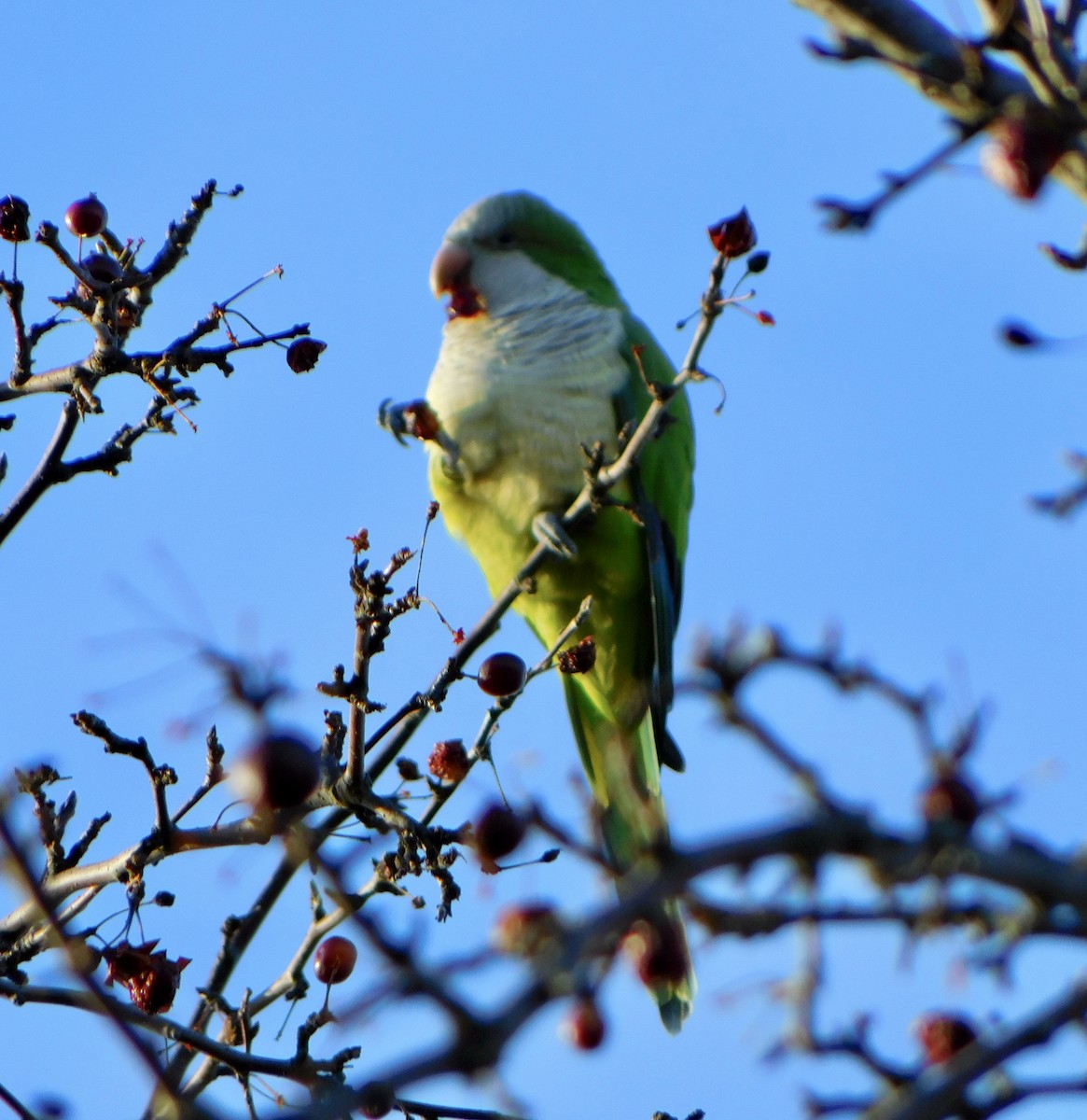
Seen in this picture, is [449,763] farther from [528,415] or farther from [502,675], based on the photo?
[528,415]

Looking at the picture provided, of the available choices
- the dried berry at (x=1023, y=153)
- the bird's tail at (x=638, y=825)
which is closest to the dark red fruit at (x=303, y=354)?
the bird's tail at (x=638, y=825)

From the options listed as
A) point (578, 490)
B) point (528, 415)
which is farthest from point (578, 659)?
point (528, 415)

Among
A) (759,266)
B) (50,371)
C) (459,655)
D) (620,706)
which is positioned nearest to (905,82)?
(759,266)

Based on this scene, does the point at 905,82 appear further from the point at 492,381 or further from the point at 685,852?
the point at 492,381

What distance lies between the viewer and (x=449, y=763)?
3738 millimetres

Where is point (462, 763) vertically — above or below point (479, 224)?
below

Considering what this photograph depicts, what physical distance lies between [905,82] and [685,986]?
116 inches

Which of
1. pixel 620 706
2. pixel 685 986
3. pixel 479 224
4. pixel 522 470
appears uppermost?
pixel 479 224

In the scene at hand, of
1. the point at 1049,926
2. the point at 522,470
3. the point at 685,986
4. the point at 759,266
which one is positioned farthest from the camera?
the point at 522,470

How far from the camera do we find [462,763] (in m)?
3.74

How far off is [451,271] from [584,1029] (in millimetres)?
4138

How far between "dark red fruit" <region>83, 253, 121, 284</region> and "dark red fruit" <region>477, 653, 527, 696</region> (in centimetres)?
144

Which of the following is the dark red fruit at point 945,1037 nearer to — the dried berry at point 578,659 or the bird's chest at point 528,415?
the dried berry at point 578,659

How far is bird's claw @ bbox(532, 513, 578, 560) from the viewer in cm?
458
